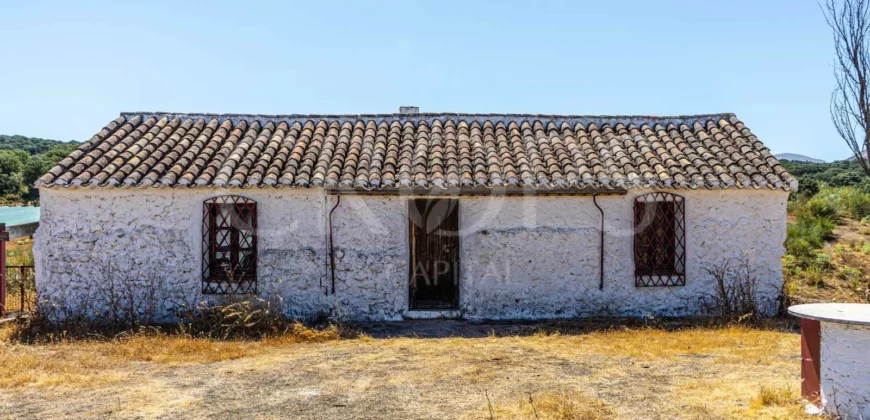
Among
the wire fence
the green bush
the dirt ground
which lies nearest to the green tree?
the wire fence

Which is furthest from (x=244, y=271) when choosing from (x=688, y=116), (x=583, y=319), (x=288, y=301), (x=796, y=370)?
(x=688, y=116)

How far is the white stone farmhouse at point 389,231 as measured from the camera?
9.64 m

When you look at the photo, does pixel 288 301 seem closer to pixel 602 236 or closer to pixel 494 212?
pixel 494 212

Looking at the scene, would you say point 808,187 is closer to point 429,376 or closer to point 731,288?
point 731,288

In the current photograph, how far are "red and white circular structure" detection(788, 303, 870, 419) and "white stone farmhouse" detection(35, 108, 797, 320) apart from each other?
4.63 metres

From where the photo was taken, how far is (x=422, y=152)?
35.1ft

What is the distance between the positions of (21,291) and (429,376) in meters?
8.12

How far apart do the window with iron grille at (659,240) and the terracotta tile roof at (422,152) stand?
469 mm

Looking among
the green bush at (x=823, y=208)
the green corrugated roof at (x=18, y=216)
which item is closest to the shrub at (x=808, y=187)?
the green bush at (x=823, y=208)

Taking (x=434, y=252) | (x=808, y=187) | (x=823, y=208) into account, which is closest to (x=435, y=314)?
(x=434, y=252)

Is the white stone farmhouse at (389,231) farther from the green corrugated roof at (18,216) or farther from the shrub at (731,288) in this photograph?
the green corrugated roof at (18,216)

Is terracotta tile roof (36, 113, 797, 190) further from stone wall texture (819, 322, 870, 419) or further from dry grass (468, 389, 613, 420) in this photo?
stone wall texture (819, 322, 870, 419)

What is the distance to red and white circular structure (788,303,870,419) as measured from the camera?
4824 mm

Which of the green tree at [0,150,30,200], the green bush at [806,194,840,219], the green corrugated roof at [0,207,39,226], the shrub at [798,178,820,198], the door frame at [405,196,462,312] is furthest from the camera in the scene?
the green tree at [0,150,30,200]
